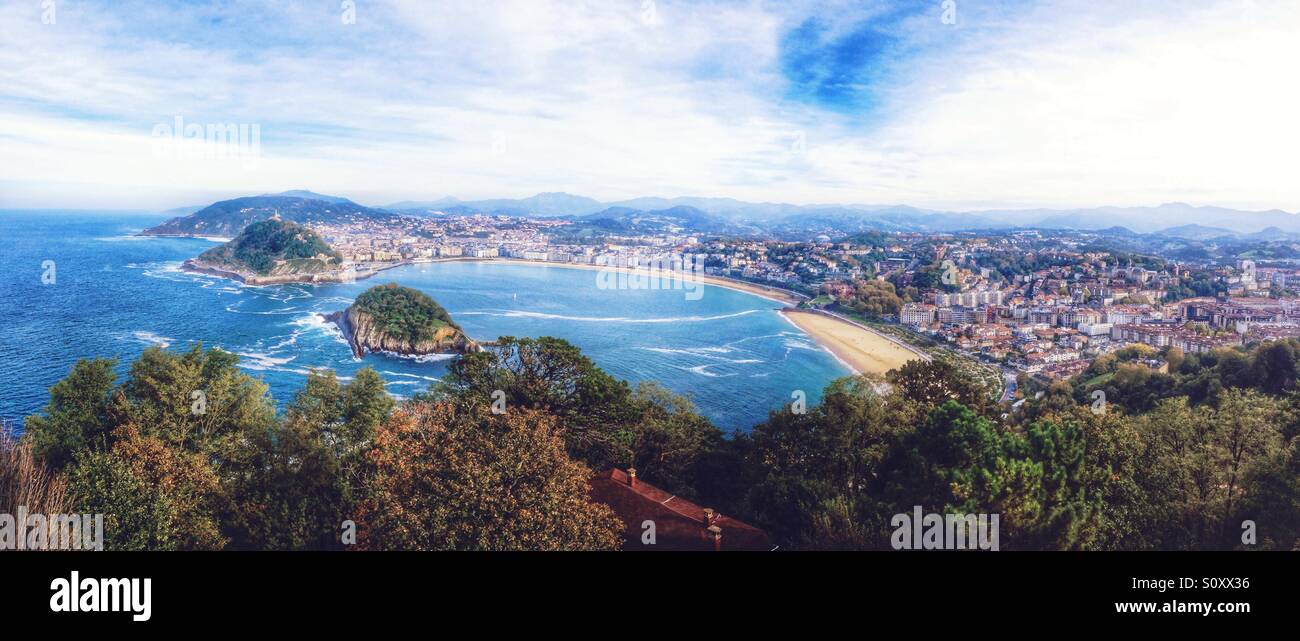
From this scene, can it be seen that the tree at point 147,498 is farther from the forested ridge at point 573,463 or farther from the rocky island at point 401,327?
the rocky island at point 401,327

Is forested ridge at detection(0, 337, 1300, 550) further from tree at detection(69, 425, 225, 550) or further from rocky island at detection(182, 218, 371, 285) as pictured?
rocky island at detection(182, 218, 371, 285)

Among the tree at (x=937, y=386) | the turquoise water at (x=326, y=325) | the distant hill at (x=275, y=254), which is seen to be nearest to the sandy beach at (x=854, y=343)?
the turquoise water at (x=326, y=325)

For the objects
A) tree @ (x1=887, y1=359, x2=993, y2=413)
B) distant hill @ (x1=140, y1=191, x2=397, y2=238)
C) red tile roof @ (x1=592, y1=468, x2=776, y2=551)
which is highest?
distant hill @ (x1=140, y1=191, x2=397, y2=238)

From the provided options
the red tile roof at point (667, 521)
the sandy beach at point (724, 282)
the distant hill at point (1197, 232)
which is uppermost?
the distant hill at point (1197, 232)

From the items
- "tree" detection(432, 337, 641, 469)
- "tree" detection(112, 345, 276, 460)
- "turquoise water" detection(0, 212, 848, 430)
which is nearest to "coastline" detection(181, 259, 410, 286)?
"turquoise water" detection(0, 212, 848, 430)

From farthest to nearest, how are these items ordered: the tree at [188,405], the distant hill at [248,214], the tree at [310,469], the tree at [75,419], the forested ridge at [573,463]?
the distant hill at [248,214] < the tree at [188,405] < the tree at [75,419] < the tree at [310,469] < the forested ridge at [573,463]

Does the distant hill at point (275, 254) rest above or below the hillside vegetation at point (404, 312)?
above
